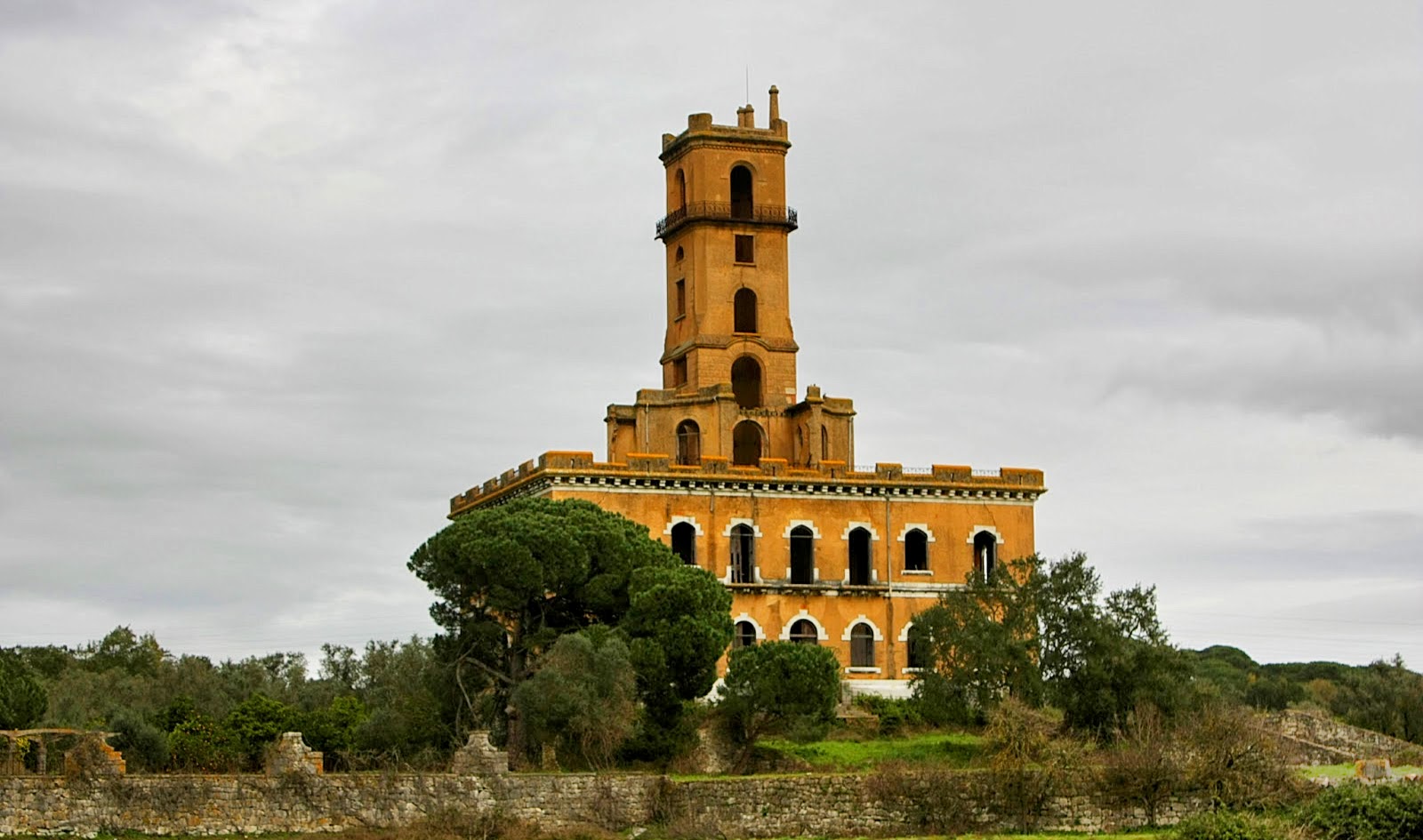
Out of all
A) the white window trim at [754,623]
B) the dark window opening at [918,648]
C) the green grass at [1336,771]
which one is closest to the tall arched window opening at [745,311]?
the white window trim at [754,623]

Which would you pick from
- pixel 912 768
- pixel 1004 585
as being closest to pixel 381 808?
pixel 912 768

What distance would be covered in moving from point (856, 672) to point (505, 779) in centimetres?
2480

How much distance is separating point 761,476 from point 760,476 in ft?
0.18

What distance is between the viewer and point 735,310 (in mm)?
71250

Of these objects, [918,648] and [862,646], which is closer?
[918,648]

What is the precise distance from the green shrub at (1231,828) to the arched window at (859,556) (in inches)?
1137

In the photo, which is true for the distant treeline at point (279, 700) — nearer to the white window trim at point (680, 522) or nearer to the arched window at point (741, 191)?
the white window trim at point (680, 522)

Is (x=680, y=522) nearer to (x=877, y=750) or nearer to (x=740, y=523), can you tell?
(x=740, y=523)

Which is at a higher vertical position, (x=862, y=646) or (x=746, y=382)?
(x=746, y=382)

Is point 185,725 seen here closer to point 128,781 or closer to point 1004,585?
point 128,781

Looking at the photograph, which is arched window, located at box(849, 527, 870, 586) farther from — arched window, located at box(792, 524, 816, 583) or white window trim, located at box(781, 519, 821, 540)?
arched window, located at box(792, 524, 816, 583)

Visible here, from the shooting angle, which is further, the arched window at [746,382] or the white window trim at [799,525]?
the arched window at [746,382]

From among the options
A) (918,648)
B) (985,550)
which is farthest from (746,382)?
(918,648)

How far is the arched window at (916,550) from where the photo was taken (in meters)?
68.6
